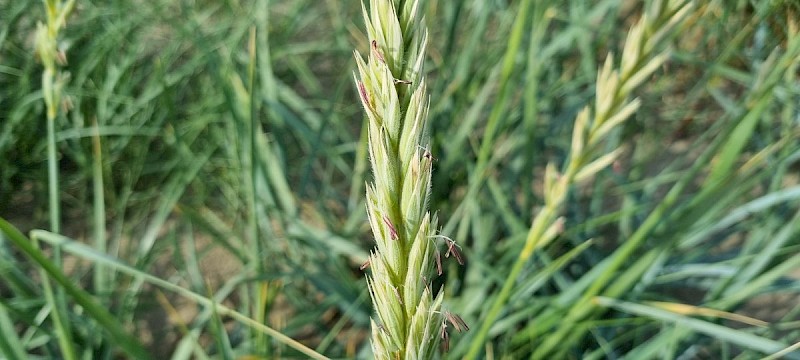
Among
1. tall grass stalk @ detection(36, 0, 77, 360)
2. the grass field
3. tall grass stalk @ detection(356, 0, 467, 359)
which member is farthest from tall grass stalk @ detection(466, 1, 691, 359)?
tall grass stalk @ detection(36, 0, 77, 360)

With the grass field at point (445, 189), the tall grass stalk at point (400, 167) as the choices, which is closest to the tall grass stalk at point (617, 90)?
the grass field at point (445, 189)

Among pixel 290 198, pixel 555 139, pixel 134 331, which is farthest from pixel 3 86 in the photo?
pixel 555 139

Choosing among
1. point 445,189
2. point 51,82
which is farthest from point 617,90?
point 445,189

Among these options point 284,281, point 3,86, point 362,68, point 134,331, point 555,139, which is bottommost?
point 134,331

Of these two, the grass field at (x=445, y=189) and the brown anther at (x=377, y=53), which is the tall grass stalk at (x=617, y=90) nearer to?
the grass field at (x=445, y=189)

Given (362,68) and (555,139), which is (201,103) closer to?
(555,139)

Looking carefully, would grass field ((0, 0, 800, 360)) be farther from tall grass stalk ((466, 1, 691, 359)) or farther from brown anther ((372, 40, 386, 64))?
brown anther ((372, 40, 386, 64))

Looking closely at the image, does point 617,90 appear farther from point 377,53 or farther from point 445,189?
point 445,189
